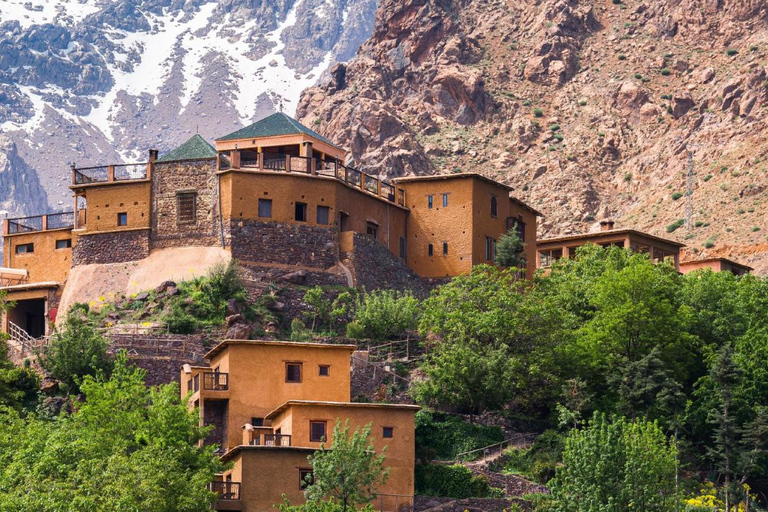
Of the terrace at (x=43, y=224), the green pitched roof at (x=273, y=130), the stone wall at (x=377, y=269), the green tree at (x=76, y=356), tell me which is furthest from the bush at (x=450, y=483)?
the terrace at (x=43, y=224)

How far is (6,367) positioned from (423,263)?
2775cm

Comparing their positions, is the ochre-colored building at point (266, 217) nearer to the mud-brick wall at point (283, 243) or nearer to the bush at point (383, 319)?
the mud-brick wall at point (283, 243)

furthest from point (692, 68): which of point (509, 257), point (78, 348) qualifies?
point (78, 348)

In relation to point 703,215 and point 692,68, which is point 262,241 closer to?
point 703,215

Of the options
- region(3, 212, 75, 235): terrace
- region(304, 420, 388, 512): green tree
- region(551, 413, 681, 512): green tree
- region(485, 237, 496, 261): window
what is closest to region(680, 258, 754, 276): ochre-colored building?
region(485, 237, 496, 261): window

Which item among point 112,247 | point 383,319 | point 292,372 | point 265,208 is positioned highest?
point 265,208

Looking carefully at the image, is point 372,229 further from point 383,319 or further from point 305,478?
point 305,478

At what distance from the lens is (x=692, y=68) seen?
482 feet

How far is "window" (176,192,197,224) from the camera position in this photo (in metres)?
91.9

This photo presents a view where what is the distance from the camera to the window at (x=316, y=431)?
6938cm

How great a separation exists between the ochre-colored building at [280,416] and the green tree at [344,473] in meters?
2.36

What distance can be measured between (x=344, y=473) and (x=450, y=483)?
8221 mm

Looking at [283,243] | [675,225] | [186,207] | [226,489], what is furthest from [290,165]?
[675,225]

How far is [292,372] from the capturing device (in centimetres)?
7450
